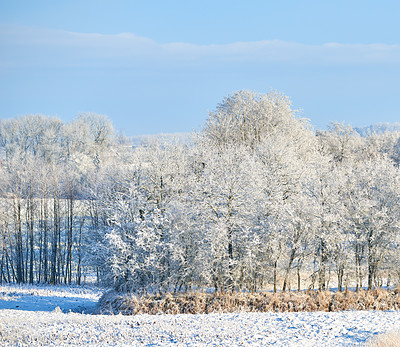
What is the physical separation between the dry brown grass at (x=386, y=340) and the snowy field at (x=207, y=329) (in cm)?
41

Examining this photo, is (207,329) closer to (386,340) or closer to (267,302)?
(267,302)

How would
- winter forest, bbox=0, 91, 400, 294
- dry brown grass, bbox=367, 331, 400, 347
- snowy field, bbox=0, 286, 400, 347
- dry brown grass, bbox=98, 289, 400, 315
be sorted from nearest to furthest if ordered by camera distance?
dry brown grass, bbox=367, 331, 400, 347, snowy field, bbox=0, 286, 400, 347, dry brown grass, bbox=98, 289, 400, 315, winter forest, bbox=0, 91, 400, 294

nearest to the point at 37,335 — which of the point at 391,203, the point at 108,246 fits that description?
the point at 108,246

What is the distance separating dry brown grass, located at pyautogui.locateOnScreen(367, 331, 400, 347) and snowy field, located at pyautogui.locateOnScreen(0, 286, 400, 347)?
1.34 ft

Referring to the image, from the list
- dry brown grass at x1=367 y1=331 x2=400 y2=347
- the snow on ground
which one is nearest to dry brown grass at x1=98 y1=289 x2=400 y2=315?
dry brown grass at x1=367 y1=331 x2=400 y2=347

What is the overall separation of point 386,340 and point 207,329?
18.9 ft

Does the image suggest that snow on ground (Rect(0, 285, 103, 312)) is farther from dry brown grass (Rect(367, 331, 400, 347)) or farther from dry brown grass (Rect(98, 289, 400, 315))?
dry brown grass (Rect(367, 331, 400, 347))

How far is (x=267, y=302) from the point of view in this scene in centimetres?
1830

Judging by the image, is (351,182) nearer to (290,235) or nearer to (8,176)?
(290,235)

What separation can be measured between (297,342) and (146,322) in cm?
573

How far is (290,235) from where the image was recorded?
90.3 feet

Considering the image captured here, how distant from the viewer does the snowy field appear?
12.7m

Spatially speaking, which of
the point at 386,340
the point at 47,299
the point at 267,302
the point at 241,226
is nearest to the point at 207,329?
the point at 267,302

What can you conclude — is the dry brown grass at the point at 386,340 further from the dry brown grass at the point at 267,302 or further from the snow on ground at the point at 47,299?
the snow on ground at the point at 47,299
